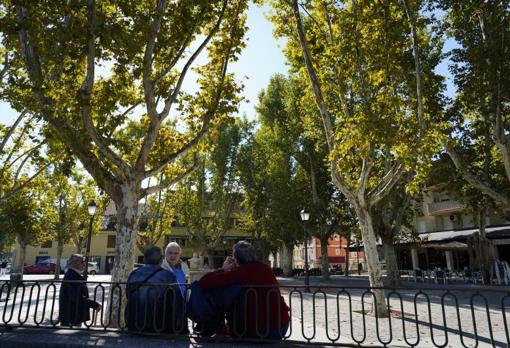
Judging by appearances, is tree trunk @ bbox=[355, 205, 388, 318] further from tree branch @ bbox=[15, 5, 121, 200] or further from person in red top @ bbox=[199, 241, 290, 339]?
tree branch @ bbox=[15, 5, 121, 200]

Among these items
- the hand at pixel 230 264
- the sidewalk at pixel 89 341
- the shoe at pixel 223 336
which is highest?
the hand at pixel 230 264

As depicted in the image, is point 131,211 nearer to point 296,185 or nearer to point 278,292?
point 278,292

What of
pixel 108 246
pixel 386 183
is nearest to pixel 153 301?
pixel 386 183

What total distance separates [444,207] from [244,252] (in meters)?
36.2

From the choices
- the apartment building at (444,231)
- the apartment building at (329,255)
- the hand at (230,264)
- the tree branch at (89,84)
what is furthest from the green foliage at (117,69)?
the apartment building at (329,255)

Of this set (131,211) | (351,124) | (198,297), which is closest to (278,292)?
(198,297)

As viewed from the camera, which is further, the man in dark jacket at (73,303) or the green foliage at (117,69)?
the green foliage at (117,69)

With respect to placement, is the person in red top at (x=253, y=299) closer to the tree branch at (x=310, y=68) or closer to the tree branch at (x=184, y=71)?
the tree branch at (x=184, y=71)

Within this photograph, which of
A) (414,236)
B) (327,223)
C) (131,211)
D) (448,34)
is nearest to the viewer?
(131,211)

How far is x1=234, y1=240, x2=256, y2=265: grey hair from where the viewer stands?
188 inches

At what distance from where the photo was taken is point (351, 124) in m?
9.32

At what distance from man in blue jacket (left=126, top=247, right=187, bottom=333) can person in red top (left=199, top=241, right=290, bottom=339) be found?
645 mm

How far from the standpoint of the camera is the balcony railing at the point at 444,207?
3445 centimetres

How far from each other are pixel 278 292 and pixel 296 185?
87.8ft
